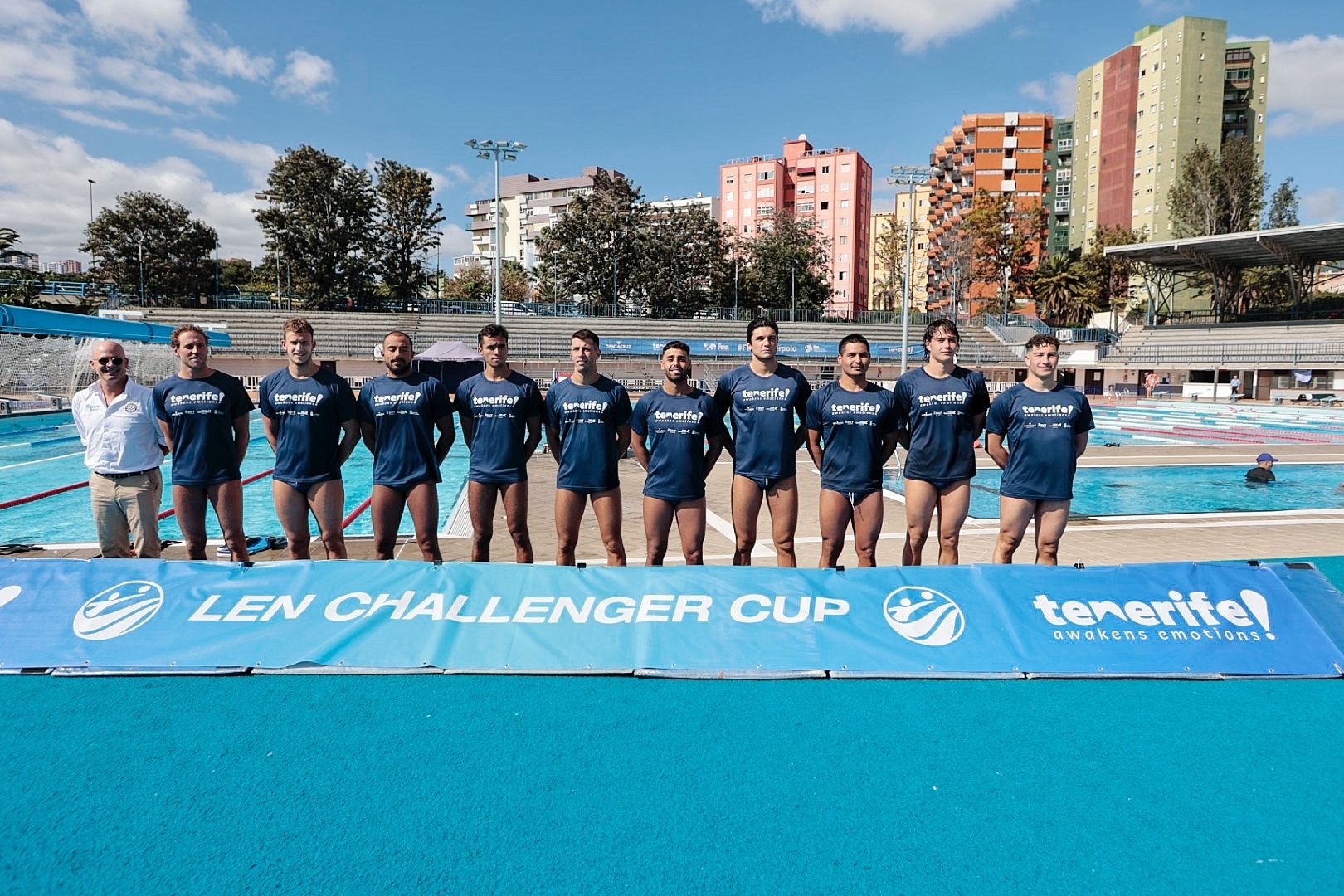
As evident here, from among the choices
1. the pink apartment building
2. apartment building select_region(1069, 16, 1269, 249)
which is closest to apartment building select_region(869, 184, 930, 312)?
the pink apartment building

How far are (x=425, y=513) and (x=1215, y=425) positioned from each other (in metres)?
26.2

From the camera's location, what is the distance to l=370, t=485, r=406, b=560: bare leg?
5.10 meters

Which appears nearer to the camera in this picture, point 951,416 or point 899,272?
point 951,416

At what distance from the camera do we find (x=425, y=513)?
5164 mm

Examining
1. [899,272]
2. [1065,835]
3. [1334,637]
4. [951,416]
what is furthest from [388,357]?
[899,272]

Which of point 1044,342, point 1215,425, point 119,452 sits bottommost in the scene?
point 1215,425

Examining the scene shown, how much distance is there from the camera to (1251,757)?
3.16 metres

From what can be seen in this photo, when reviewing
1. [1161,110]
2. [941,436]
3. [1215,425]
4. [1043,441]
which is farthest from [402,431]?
[1161,110]

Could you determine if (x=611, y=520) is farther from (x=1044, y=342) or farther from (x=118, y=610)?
(x=1044, y=342)

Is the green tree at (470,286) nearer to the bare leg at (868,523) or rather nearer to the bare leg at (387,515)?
the bare leg at (387,515)

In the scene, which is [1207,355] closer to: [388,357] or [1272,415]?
[1272,415]

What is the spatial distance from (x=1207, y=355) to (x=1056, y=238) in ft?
148

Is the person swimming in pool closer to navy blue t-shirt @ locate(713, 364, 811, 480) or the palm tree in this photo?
navy blue t-shirt @ locate(713, 364, 811, 480)

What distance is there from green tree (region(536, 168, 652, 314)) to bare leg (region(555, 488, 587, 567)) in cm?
5061
